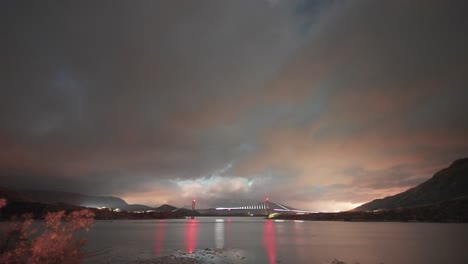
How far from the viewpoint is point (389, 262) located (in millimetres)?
35781

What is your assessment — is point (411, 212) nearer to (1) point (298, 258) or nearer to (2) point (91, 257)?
(1) point (298, 258)

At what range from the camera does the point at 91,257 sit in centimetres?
3628

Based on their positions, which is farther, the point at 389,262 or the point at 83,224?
the point at 389,262

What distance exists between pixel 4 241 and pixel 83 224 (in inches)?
238

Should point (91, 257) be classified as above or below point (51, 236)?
below

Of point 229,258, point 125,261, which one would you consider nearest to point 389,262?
point 229,258

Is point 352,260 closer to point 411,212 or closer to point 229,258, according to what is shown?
point 229,258

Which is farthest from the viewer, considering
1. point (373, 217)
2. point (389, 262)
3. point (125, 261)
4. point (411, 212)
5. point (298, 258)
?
point (373, 217)

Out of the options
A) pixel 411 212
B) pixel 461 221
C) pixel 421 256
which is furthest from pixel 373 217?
pixel 421 256

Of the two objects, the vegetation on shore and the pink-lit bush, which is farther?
the vegetation on shore

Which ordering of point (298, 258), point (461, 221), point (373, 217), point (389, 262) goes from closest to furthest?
1. point (389, 262)
2. point (298, 258)
3. point (461, 221)
4. point (373, 217)

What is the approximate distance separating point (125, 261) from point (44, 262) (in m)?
12.8

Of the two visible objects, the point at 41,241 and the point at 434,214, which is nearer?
the point at 41,241

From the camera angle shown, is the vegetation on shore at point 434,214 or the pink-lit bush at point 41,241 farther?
the vegetation on shore at point 434,214
